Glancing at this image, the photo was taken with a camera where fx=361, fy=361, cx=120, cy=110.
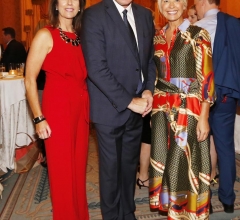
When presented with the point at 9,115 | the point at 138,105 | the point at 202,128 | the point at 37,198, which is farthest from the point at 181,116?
the point at 9,115

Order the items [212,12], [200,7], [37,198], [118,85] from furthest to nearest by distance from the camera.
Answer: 1. [37,198]
2. [200,7]
3. [212,12]
4. [118,85]

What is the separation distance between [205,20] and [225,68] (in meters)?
0.46

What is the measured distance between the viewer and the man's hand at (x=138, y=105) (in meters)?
2.26

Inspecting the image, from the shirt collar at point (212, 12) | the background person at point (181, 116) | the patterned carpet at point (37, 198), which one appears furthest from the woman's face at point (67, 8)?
the patterned carpet at point (37, 198)

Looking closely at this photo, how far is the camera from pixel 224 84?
106 inches

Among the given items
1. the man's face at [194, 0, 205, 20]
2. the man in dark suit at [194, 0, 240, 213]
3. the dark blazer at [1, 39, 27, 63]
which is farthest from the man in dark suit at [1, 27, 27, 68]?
the man in dark suit at [194, 0, 240, 213]

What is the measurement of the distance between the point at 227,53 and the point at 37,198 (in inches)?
81.4

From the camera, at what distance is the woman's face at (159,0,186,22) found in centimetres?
226

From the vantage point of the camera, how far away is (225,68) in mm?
2723

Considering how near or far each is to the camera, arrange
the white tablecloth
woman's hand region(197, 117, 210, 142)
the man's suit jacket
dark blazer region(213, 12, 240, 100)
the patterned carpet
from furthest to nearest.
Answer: the white tablecloth → the patterned carpet → dark blazer region(213, 12, 240, 100) → woman's hand region(197, 117, 210, 142) → the man's suit jacket

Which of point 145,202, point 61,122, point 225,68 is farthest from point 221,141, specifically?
point 61,122

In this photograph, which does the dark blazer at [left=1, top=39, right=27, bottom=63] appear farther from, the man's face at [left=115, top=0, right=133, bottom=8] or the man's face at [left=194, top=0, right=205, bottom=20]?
the man's face at [left=115, top=0, right=133, bottom=8]

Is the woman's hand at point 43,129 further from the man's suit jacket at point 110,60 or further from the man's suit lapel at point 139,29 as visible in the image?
the man's suit lapel at point 139,29

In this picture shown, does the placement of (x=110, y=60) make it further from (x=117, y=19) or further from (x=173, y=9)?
(x=173, y=9)
